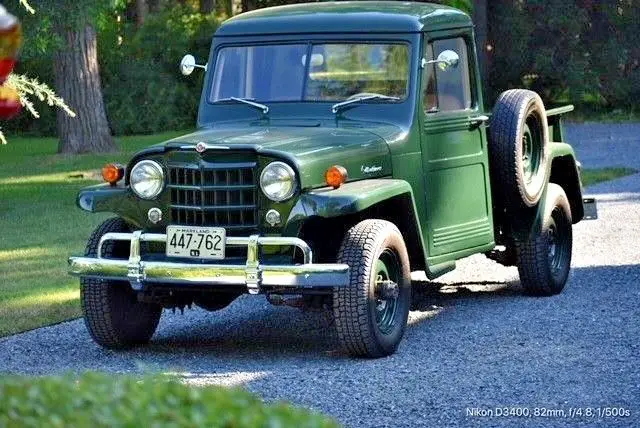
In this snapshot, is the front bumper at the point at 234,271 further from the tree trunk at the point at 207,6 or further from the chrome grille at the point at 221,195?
the tree trunk at the point at 207,6

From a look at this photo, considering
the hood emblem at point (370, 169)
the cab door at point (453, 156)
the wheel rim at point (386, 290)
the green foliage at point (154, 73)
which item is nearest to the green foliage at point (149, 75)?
the green foliage at point (154, 73)

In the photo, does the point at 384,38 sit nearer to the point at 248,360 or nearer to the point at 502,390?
the point at 248,360

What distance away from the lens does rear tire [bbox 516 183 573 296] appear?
389 inches

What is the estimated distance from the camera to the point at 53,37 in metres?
16.6

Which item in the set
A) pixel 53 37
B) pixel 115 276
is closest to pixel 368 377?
pixel 115 276

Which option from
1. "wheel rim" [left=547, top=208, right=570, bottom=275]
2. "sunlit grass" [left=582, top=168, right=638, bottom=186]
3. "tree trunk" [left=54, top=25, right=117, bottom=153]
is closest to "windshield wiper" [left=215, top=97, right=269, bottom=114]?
"wheel rim" [left=547, top=208, right=570, bottom=275]

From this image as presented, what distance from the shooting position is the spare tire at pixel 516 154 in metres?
9.41

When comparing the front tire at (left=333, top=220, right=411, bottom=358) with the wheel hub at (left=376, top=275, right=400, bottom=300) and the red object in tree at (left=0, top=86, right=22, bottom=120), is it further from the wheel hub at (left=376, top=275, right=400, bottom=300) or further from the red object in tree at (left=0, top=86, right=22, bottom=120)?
the red object in tree at (left=0, top=86, right=22, bottom=120)

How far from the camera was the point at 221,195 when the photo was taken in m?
7.98

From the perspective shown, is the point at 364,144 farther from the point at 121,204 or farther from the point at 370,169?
the point at 121,204

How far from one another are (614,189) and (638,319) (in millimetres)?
8826

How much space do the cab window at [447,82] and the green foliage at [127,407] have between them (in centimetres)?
607

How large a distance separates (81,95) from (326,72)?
1432cm

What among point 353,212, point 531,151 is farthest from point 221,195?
point 531,151
